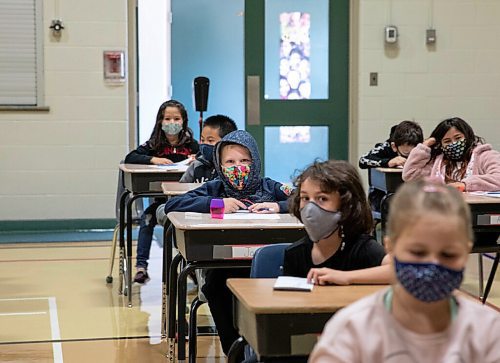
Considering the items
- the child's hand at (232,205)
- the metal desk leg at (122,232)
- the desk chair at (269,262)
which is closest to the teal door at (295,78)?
the metal desk leg at (122,232)

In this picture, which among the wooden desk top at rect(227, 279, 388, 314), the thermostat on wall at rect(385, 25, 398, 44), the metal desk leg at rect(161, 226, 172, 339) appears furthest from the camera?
the thermostat on wall at rect(385, 25, 398, 44)

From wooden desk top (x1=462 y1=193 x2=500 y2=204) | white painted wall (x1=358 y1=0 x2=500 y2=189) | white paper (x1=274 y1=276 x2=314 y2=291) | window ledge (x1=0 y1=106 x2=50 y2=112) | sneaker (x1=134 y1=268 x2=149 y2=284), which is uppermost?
white painted wall (x1=358 y1=0 x2=500 y2=189)

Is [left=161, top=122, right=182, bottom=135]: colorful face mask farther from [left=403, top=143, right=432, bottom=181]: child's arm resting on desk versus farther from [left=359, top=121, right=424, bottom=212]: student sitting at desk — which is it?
[left=403, top=143, right=432, bottom=181]: child's arm resting on desk

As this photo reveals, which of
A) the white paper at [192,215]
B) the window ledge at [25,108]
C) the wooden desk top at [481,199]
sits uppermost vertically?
the window ledge at [25,108]

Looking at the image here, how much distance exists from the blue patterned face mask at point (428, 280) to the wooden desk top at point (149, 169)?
13.2 feet

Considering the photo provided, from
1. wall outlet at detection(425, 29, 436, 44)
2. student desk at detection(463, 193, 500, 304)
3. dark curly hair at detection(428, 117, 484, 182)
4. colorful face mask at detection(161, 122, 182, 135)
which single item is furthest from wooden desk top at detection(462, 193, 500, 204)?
wall outlet at detection(425, 29, 436, 44)

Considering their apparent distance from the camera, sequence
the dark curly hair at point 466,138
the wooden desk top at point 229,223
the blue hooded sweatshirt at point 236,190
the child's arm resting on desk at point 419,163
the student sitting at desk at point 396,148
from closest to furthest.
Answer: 1. the wooden desk top at point 229,223
2. the blue hooded sweatshirt at point 236,190
3. the dark curly hair at point 466,138
4. the child's arm resting on desk at point 419,163
5. the student sitting at desk at point 396,148

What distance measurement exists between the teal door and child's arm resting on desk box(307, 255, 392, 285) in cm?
641

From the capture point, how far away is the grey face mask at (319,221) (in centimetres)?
270

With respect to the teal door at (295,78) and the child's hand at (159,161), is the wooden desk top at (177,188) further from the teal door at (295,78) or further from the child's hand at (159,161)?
the teal door at (295,78)

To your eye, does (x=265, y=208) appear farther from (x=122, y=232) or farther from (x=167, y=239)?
(x=122, y=232)

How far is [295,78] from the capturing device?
8.87 meters

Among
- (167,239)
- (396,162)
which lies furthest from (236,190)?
(396,162)

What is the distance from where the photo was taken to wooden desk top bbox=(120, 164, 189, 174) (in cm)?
544
